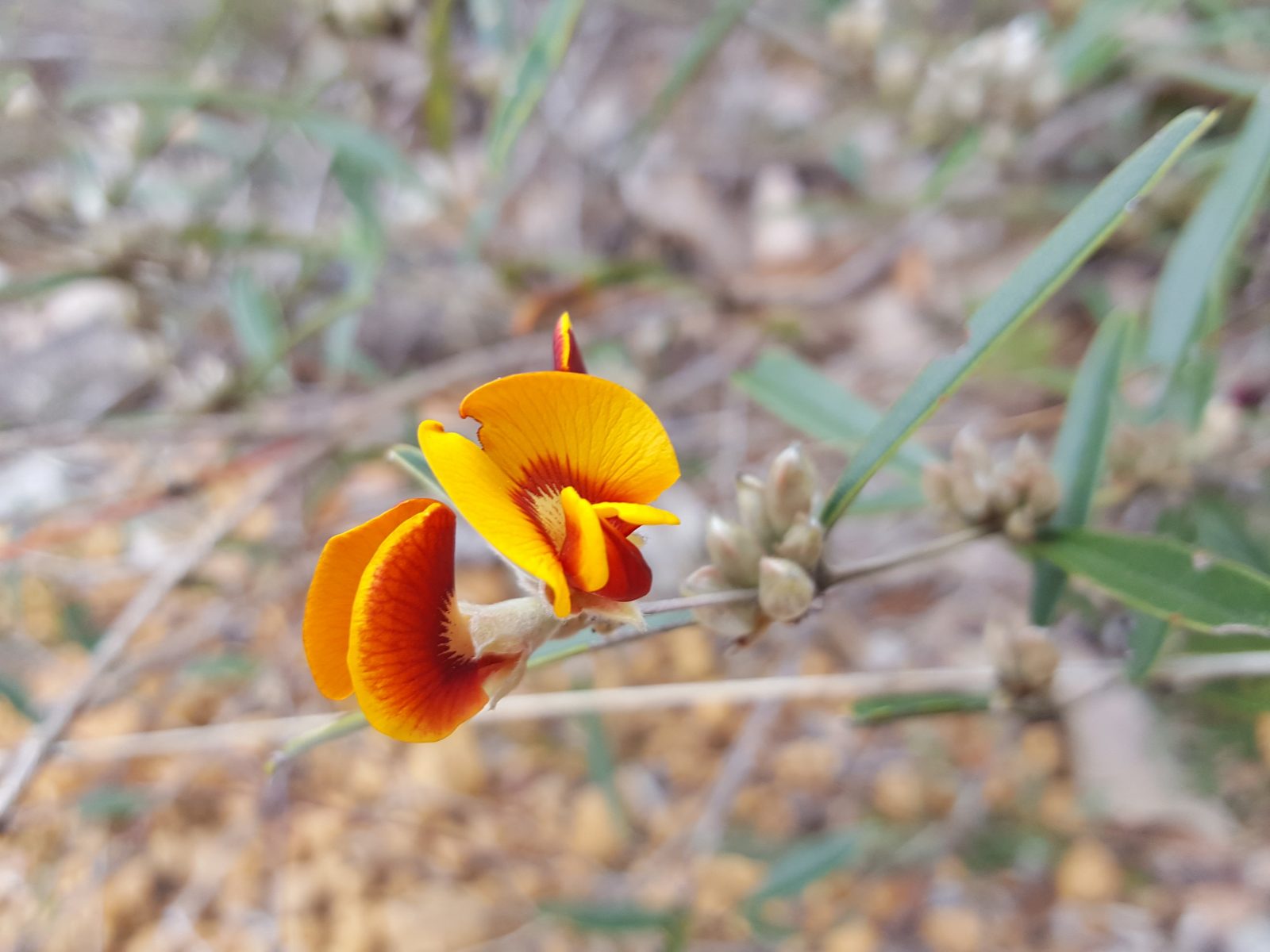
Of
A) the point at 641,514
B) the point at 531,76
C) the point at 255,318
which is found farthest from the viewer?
the point at 255,318

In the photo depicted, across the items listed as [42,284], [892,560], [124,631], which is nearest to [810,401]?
[892,560]

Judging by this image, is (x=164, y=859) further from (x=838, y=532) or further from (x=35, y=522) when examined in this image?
(x=838, y=532)

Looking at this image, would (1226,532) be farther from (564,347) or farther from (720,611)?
(564,347)

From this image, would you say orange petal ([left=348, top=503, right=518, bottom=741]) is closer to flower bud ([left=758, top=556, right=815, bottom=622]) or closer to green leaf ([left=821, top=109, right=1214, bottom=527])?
flower bud ([left=758, top=556, right=815, bottom=622])

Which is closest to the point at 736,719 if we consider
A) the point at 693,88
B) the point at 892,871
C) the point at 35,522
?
the point at 892,871

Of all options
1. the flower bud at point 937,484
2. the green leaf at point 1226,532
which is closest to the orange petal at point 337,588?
the flower bud at point 937,484
